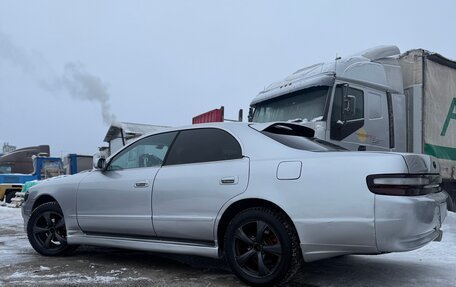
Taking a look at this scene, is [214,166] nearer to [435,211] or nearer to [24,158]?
[435,211]

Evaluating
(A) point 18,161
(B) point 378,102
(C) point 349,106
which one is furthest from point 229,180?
(A) point 18,161

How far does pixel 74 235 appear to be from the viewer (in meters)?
5.34

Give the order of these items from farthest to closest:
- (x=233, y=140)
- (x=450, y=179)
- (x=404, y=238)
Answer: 1. (x=450, y=179)
2. (x=233, y=140)
3. (x=404, y=238)

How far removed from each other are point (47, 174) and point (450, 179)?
16741mm

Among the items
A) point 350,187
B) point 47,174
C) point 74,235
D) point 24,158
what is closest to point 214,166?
point 350,187

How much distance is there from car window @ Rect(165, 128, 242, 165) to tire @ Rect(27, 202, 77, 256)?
70.6 inches

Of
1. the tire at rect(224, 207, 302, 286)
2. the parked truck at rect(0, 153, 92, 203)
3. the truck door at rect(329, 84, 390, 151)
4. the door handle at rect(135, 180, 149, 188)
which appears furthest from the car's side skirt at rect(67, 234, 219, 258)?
the parked truck at rect(0, 153, 92, 203)

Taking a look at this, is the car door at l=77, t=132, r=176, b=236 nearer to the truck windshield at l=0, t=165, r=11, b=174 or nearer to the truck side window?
the truck side window

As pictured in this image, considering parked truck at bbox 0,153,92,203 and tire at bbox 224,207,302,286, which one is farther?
parked truck at bbox 0,153,92,203

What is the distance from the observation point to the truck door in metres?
7.60

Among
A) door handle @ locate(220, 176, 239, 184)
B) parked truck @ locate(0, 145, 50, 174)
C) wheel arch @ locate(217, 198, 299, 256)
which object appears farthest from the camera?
parked truck @ locate(0, 145, 50, 174)

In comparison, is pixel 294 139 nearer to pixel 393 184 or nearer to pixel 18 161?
pixel 393 184

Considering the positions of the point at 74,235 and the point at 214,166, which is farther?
the point at 74,235

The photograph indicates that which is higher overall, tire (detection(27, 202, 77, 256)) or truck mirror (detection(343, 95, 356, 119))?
truck mirror (detection(343, 95, 356, 119))
